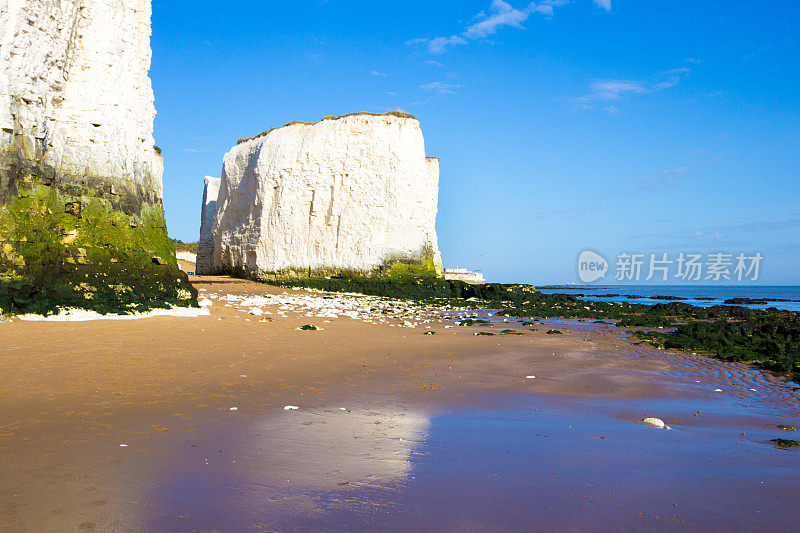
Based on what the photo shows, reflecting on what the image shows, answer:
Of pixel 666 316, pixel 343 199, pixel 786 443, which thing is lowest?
pixel 786 443

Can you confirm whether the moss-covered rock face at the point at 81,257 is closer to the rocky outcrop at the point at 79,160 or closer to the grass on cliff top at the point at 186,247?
the rocky outcrop at the point at 79,160

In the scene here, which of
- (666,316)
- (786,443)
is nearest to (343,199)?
(666,316)

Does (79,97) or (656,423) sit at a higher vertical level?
(79,97)

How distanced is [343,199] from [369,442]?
2385 cm

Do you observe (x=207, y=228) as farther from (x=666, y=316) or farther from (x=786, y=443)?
(x=786, y=443)

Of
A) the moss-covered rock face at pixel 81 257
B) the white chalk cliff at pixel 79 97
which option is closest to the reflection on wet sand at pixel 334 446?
the moss-covered rock face at pixel 81 257

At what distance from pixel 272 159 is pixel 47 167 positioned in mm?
17231

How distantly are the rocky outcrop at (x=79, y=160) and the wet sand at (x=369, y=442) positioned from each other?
3.12 m

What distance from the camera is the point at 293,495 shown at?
106 inches

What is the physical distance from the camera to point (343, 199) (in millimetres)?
26938

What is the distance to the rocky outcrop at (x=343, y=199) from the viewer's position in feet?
87.4

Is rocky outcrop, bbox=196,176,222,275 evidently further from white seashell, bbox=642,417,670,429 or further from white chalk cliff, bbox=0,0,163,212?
white seashell, bbox=642,417,670,429

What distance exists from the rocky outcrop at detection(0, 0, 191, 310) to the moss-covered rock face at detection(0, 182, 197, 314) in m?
0.02

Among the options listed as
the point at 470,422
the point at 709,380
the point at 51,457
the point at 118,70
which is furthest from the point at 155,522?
the point at 118,70
